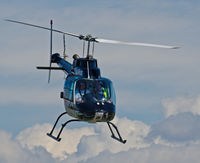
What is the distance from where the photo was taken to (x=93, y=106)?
78.4m

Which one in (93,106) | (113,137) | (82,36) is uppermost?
(82,36)

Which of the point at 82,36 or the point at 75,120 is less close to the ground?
the point at 82,36

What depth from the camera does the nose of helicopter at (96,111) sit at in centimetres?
7838

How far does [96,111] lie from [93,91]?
9.51 ft

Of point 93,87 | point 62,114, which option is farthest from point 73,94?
point 62,114

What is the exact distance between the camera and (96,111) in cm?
7831

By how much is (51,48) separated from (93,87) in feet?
45.6

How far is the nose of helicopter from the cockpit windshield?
715 mm

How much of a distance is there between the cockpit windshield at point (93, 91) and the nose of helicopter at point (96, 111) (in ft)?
2.35

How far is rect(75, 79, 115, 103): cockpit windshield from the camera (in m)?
79.2

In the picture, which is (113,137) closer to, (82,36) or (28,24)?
(82,36)

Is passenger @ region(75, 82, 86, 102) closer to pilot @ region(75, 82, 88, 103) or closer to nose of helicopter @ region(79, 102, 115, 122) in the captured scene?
pilot @ region(75, 82, 88, 103)

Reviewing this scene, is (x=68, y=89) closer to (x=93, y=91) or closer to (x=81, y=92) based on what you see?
(x=81, y=92)

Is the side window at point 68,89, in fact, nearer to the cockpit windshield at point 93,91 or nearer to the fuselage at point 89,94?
the fuselage at point 89,94
